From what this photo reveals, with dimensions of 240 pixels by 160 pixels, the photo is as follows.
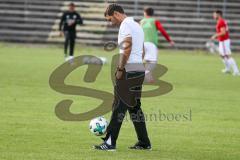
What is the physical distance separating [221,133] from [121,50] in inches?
128

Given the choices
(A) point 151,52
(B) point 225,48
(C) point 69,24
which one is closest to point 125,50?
(A) point 151,52

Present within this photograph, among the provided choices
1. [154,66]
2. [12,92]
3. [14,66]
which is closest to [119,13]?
[12,92]

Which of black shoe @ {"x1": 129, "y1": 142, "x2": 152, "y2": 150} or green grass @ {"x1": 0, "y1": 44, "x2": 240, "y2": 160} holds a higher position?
black shoe @ {"x1": 129, "y1": 142, "x2": 152, "y2": 150}

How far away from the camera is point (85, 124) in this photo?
1349cm

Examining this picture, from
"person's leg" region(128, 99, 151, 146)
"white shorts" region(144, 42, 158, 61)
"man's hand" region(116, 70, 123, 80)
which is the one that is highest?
"man's hand" region(116, 70, 123, 80)

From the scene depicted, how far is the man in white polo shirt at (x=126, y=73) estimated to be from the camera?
34.4ft

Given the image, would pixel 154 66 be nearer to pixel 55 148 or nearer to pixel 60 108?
pixel 60 108

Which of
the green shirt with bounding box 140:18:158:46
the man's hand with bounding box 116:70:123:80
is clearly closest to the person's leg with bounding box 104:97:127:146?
the man's hand with bounding box 116:70:123:80

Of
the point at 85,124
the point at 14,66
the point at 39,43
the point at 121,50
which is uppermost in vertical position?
the point at 121,50

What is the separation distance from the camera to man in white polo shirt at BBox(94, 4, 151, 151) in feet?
34.4

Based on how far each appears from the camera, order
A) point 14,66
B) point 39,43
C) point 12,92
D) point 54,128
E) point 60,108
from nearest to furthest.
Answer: point 54,128, point 60,108, point 12,92, point 14,66, point 39,43

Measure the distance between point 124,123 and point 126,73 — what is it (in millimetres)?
3197

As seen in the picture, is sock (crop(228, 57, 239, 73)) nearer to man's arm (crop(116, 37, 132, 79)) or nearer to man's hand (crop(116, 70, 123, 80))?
man's hand (crop(116, 70, 123, 80))

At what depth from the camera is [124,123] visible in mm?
13680
